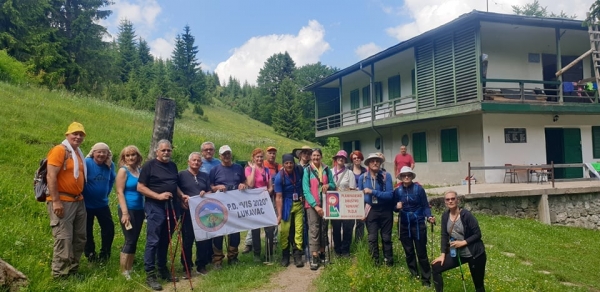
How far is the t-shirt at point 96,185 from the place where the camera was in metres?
5.34

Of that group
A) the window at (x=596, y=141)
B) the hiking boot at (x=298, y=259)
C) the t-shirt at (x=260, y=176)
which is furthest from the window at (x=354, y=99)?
the hiking boot at (x=298, y=259)

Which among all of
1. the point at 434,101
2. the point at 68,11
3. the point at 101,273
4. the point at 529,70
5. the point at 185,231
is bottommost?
the point at 101,273

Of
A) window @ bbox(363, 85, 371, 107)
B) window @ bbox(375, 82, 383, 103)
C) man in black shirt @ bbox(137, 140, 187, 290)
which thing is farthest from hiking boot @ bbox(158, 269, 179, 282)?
window @ bbox(363, 85, 371, 107)

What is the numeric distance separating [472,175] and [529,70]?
5272 mm

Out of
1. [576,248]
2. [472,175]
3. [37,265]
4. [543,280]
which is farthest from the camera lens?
[472,175]

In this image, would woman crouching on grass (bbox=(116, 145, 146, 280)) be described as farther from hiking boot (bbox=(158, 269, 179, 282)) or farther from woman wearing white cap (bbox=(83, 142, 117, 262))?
Result: hiking boot (bbox=(158, 269, 179, 282))

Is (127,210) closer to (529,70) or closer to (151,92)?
(529,70)

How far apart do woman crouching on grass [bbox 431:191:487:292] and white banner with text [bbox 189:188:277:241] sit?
2649mm

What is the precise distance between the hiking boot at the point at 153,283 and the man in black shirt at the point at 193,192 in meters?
0.61

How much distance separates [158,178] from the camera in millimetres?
5395

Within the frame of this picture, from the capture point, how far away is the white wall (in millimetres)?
14605

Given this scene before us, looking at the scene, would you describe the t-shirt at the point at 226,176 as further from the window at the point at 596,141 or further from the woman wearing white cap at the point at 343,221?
the window at the point at 596,141

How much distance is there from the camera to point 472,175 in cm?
1488

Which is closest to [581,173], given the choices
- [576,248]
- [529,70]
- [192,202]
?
[529,70]
